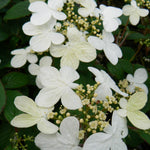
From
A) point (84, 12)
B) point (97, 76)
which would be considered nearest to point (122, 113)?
point (97, 76)

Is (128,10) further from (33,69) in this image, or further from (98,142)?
(98,142)

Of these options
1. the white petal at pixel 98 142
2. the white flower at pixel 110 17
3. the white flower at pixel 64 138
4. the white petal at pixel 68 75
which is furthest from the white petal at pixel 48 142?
the white flower at pixel 110 17

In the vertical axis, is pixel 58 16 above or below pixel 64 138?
above

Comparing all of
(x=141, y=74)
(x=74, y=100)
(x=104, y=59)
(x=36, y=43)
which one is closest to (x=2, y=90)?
(x=36, y=43)

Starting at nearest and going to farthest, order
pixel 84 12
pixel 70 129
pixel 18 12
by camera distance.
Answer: pixel 70 129 → pixel 84 12 → pixel 18 12

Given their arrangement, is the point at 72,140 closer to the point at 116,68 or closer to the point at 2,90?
the point at 2,90

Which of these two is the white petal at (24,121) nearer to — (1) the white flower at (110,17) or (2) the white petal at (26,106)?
(2) the white petal at (26,106)
